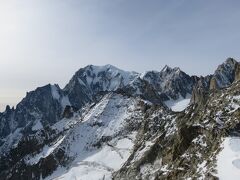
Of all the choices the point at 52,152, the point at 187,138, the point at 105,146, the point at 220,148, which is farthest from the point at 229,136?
the point at 52,152

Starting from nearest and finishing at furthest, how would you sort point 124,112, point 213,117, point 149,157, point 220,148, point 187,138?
point 220,148 < point 213,117 < point 187,138 < point 149,157 < point 124,112

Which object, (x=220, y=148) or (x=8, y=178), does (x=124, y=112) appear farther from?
(x=220, y=148)

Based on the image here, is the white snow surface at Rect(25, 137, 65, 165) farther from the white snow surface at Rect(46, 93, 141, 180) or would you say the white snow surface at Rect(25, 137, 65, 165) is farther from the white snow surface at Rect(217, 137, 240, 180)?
the white snow surface at Rect(217, 137, 240, 180)

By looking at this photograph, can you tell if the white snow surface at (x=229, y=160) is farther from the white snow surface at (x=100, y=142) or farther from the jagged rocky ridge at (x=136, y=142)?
the white snow surface at (x=100, y=142)

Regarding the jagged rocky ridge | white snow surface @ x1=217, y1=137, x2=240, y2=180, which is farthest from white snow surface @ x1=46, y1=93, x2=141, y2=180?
white snow surface @ x1=217, y1=137, x2=240, y2=180

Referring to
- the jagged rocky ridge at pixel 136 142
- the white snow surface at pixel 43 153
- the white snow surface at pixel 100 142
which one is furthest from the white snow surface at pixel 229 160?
the white snow surface at pixel 43 153

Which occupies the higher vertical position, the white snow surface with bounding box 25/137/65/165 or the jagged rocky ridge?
the white snow surface with bounding box 25/137/65/165

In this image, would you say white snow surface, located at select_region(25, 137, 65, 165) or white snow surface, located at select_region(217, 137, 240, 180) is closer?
white snow surface, located at select_region(217, 137, 240, 180)
